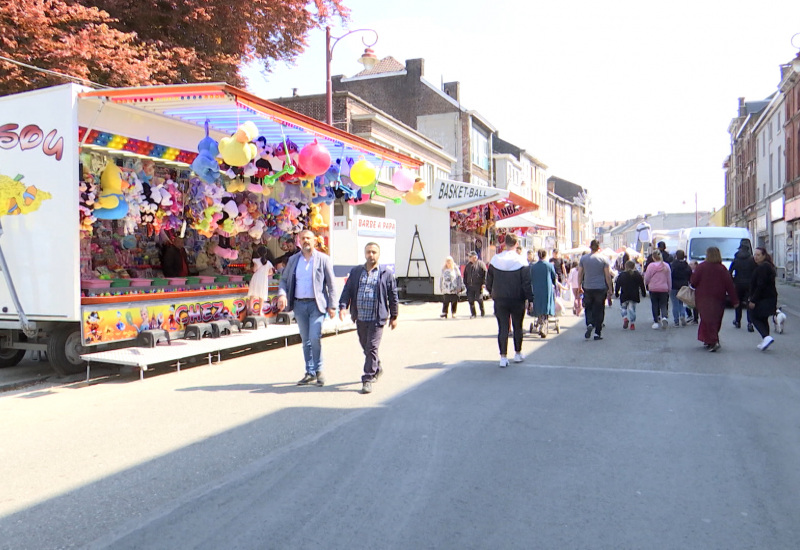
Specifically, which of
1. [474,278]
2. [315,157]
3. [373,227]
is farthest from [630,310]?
[315,157]

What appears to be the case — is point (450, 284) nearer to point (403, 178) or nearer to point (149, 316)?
point (403, 178)

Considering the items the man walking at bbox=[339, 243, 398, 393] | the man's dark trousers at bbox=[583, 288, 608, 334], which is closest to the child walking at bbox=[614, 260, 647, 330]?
the man's dark trousers at bbox=[583, 288, 608, 334]

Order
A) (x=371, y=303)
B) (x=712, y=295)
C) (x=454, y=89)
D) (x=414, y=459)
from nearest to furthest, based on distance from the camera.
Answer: (x=414, y=459) < (x=371, y=303) < (x=712, y=295) < (x=454, y=89)

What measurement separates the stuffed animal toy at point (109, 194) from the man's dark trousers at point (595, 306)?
7.76 m

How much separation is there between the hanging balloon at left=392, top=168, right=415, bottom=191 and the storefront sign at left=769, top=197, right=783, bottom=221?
3243cm

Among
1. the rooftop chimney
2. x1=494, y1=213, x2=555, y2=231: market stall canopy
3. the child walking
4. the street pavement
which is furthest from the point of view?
the rooftop chimney

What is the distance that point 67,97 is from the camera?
785 cm

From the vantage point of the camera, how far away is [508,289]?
8.73 meters

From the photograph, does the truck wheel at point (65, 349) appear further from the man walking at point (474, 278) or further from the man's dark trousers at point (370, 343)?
the man walking at point (474, 278)

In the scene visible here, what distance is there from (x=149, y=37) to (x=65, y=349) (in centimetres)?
855

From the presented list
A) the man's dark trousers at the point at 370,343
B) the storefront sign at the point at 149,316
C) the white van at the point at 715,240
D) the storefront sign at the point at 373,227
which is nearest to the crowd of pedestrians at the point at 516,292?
the man's dark trousers at the point at 370,343

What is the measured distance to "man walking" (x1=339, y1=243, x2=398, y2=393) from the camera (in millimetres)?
7441

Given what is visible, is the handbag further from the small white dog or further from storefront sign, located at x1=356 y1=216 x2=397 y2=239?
storefront sign, located at x1=356 y1=216 x2=397 y2=239

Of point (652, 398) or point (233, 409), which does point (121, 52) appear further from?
point (652, 398)
